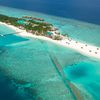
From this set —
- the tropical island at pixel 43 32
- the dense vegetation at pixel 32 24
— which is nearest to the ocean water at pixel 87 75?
the tropical island at pixel 43 32

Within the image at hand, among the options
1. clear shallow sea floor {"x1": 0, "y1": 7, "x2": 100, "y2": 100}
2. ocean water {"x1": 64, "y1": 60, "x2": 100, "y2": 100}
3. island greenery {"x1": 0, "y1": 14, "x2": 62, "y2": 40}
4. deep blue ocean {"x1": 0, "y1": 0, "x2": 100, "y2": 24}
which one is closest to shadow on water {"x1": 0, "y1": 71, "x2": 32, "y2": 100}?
clear shallow sea floor {"x1": 0, "y1": 7, "x2": 100, "y2": 100}

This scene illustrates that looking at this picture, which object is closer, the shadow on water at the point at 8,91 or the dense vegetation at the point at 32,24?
the shadow on water at the point at 8,91

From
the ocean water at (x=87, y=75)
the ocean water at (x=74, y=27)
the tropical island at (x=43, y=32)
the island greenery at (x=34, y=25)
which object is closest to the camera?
the ocean water at (x=87, y=75)

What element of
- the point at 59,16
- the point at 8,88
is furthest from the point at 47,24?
the point at 8,88

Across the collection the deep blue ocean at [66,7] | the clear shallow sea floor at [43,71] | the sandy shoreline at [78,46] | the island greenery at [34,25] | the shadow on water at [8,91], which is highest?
the deep blue ocean at [66,7]

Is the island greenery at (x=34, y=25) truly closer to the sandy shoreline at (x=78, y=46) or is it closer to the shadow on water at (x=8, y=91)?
the sandy shoreline at (x=78, y=46)

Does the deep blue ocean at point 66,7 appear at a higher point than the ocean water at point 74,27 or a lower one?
higher

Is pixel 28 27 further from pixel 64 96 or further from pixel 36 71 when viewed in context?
pixel 64 96

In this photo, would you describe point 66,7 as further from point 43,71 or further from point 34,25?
point 43,71

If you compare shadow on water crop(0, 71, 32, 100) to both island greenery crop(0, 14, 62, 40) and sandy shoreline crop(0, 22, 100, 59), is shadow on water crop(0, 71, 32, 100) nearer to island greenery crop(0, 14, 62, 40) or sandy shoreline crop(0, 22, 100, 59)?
sandy shoreline crop(0, 22, 100, 59)

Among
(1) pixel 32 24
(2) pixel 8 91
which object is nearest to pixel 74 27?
(1) pixel 32 24
